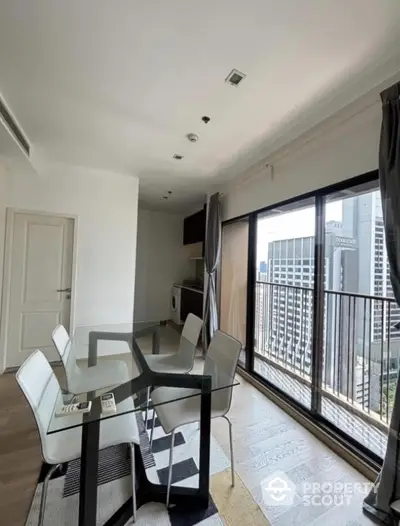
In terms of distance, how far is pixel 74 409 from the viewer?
54.6 inches

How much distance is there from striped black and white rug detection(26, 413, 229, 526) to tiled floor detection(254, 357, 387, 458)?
3.35 feet

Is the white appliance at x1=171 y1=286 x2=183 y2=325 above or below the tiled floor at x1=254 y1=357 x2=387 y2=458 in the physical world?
above

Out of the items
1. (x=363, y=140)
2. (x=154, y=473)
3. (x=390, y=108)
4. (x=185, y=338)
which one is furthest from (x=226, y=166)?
(x=154, y=473)

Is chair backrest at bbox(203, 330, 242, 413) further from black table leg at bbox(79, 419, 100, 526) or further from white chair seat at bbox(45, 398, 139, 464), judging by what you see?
black table leg at bbox(79, 419, 100, 526)

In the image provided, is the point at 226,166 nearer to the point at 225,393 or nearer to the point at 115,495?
the point at 225,393

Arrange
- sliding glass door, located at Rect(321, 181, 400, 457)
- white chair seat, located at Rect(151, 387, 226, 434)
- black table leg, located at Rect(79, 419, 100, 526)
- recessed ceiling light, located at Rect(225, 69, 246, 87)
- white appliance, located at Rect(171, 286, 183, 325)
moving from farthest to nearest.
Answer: white appliance, located at Rect(171, 286, 183, 325), sliding glass door, located at Rect(321, 181, 400, 457), recessed ceiling light, located at Rect(225, 69, 246, 87), white chair seat, located at Rect(151, 387, 226, 434), black table leg, located at Rect(79, 419, 100, 526)

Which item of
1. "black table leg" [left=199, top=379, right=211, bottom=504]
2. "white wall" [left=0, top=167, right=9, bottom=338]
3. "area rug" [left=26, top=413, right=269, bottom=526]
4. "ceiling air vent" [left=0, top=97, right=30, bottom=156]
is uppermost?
"ceiling air vent" [left=0, top=97, right=30, bottom=156]

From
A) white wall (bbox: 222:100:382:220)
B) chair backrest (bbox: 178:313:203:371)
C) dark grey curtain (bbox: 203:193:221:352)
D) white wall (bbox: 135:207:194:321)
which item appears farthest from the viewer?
white wall (bbox: 135:207:194:321)

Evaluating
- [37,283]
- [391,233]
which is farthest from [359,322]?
[37,283]

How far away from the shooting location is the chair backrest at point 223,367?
1.75m

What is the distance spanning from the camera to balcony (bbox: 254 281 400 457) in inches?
81.0

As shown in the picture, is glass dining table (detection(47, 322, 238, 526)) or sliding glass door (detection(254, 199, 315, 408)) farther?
sliding glass door (detection(254, 199, 315, 408))

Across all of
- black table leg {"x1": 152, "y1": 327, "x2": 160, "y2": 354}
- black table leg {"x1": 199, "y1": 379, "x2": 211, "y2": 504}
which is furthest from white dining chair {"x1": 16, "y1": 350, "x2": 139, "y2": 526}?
black table leg {"x1": 152, "y1": 327, "x2": 160, "y2": 354}

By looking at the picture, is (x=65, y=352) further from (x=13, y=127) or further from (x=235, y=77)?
(x=235, y=77)
